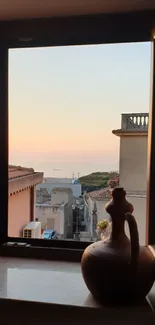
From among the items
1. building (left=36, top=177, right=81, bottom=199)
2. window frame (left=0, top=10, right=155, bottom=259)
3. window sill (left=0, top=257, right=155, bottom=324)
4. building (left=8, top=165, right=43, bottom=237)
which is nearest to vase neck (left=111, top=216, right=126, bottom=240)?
window sill (left=0, top=257, right=155, bottom=324)

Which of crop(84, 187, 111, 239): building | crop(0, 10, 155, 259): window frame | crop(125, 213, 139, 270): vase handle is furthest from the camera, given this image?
crop(84, 187, 111, 239): building

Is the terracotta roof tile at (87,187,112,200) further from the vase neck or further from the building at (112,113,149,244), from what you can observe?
the vase neck

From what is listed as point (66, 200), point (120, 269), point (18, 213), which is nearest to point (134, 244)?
point (120, 269)

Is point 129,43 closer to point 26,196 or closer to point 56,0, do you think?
point 56,0

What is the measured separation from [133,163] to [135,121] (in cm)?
20

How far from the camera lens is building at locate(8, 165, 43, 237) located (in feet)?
5.48

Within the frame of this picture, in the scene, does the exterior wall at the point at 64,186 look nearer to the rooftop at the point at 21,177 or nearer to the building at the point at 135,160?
the rooftop at the point at 21,177

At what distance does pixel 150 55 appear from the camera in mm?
1534

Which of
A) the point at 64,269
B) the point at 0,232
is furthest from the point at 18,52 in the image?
the point at 64,269

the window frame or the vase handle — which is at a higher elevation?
the window frame

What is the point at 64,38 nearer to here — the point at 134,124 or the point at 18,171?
the point at 134,124

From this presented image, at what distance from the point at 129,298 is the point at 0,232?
0.78m

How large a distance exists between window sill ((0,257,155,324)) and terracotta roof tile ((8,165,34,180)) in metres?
0.44

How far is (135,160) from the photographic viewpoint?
1576 mm
